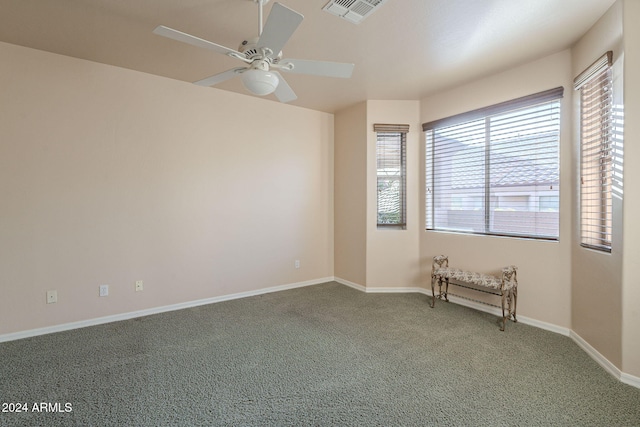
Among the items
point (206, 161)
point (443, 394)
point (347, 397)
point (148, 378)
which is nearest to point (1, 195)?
point (206, 161)

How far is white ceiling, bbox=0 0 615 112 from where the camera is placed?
2225 mm

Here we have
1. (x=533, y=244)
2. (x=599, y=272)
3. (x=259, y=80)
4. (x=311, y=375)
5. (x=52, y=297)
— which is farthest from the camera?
(x=533, y=244)

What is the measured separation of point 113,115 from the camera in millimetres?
3180

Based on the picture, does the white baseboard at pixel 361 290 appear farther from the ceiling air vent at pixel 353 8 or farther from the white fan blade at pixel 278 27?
the ceiling air vent at pixel 353 8

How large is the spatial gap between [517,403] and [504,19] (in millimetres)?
2712

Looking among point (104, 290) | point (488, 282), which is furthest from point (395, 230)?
point (104, 290)

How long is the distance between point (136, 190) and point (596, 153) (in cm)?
432

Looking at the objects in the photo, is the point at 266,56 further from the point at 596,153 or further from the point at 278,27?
the point at 596,153

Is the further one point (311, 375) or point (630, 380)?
point (311, 375)

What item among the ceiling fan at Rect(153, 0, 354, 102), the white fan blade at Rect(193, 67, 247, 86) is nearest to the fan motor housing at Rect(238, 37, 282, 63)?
the ceiling fan at Rect(153, 0, 354, 102)

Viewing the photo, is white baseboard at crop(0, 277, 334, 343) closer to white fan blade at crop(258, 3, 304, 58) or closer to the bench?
the bench

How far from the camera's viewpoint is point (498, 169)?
343 centimetres

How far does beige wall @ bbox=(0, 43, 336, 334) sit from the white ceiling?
404 mm

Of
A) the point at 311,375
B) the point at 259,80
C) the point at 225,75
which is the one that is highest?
the point at 225,75
